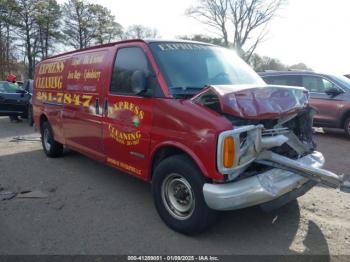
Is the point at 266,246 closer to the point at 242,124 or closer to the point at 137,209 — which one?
the point at 242,124

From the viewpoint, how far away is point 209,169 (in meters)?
3.28

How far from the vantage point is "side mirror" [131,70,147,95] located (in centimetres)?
384

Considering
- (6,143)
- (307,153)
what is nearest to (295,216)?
(307,153)

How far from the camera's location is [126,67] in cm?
454

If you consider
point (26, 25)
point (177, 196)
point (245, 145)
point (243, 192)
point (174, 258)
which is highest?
point (26, 25)

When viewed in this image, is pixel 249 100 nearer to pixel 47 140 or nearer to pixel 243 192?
pixel 243 192

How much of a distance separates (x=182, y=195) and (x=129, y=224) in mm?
792

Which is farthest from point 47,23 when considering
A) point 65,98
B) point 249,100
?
point 249,100

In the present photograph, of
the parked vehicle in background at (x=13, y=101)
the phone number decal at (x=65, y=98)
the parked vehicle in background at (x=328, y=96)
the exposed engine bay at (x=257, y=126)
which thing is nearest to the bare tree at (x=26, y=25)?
the parked vehicle in background at (x=13, y=101)

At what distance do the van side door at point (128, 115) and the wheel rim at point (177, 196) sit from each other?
418mm

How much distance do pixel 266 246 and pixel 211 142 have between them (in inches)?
49.8

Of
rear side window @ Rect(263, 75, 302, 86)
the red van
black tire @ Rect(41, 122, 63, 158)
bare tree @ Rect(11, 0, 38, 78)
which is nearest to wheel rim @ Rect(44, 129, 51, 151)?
black tire @ Rect(41, 122, 63, 158)

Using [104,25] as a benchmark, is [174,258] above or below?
below

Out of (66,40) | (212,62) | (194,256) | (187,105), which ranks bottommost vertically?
(194,256)
